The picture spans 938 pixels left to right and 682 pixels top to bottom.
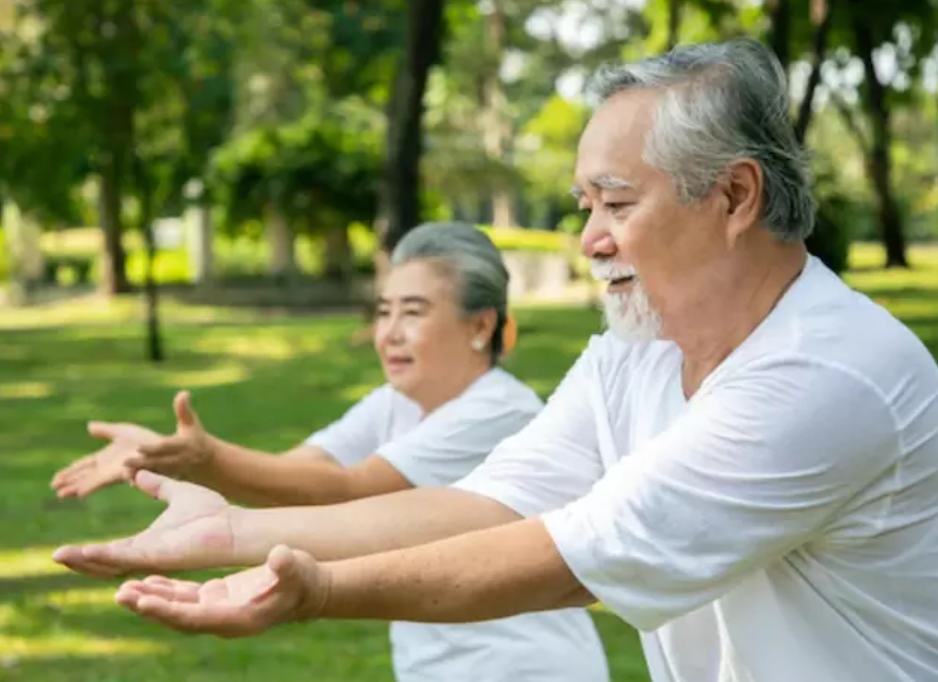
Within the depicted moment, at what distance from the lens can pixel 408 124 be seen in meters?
17.9

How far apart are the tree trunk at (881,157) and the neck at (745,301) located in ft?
98.1

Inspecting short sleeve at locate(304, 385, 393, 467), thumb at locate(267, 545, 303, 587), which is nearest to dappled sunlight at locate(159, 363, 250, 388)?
short sleeve at locate(304, 385, 393, 467)

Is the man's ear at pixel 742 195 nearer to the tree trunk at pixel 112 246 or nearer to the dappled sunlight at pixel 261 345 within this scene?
the dappled sunlight at pixel 261 345

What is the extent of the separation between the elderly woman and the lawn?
2546 mm

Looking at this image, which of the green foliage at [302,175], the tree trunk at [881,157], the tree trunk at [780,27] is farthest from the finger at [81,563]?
the tree trunk at [881,157]

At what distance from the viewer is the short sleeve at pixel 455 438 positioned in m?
3.94

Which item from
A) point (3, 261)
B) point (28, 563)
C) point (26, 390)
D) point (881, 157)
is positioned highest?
point (28, 563)

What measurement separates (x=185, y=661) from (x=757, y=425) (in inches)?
194

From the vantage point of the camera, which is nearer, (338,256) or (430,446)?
(430,446)

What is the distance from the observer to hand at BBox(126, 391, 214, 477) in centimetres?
352

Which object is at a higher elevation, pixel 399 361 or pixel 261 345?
pixel 399 361

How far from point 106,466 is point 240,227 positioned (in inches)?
1117

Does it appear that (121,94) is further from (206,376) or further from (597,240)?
(597,240)

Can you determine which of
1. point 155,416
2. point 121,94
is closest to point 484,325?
point 155,416
